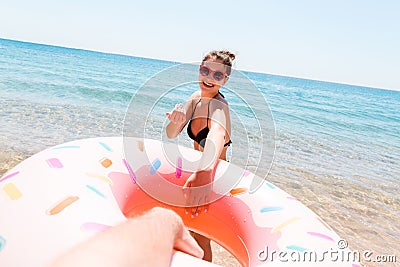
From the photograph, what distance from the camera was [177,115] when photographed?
2.10 meters

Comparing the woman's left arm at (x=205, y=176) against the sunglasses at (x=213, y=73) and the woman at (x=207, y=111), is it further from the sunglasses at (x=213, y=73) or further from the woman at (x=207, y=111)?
the sunglasses at (x=213, y=73)

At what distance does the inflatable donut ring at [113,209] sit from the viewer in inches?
45.1

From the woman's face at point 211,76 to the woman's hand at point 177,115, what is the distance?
0.75ft

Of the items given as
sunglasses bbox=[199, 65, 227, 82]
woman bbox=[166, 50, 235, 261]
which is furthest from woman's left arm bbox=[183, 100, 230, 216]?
sunglasses bbox=[199, 65, 227, 82]

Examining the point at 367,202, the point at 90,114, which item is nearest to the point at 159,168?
the point at 367,202

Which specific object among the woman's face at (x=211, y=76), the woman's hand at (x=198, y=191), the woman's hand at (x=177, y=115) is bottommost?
the woman's hand at (x=198, y=191)

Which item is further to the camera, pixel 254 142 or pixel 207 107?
pixel 254 142

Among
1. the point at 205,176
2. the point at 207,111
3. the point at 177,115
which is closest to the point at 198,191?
the point at 205,176

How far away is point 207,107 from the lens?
2270 mm

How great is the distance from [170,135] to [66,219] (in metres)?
1.20

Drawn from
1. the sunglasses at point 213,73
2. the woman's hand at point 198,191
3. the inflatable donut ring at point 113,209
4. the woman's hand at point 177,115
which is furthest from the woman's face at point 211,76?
the woman's hand at point 198,191

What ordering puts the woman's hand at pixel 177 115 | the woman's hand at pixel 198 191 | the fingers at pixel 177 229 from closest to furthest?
the fingers at pixel 177 229 < the woman's hand at pixel 198 191 < the woman's hand at pixel 177 115

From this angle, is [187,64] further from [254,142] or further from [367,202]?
[254,142]

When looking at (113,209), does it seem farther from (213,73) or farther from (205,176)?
(213,73)
